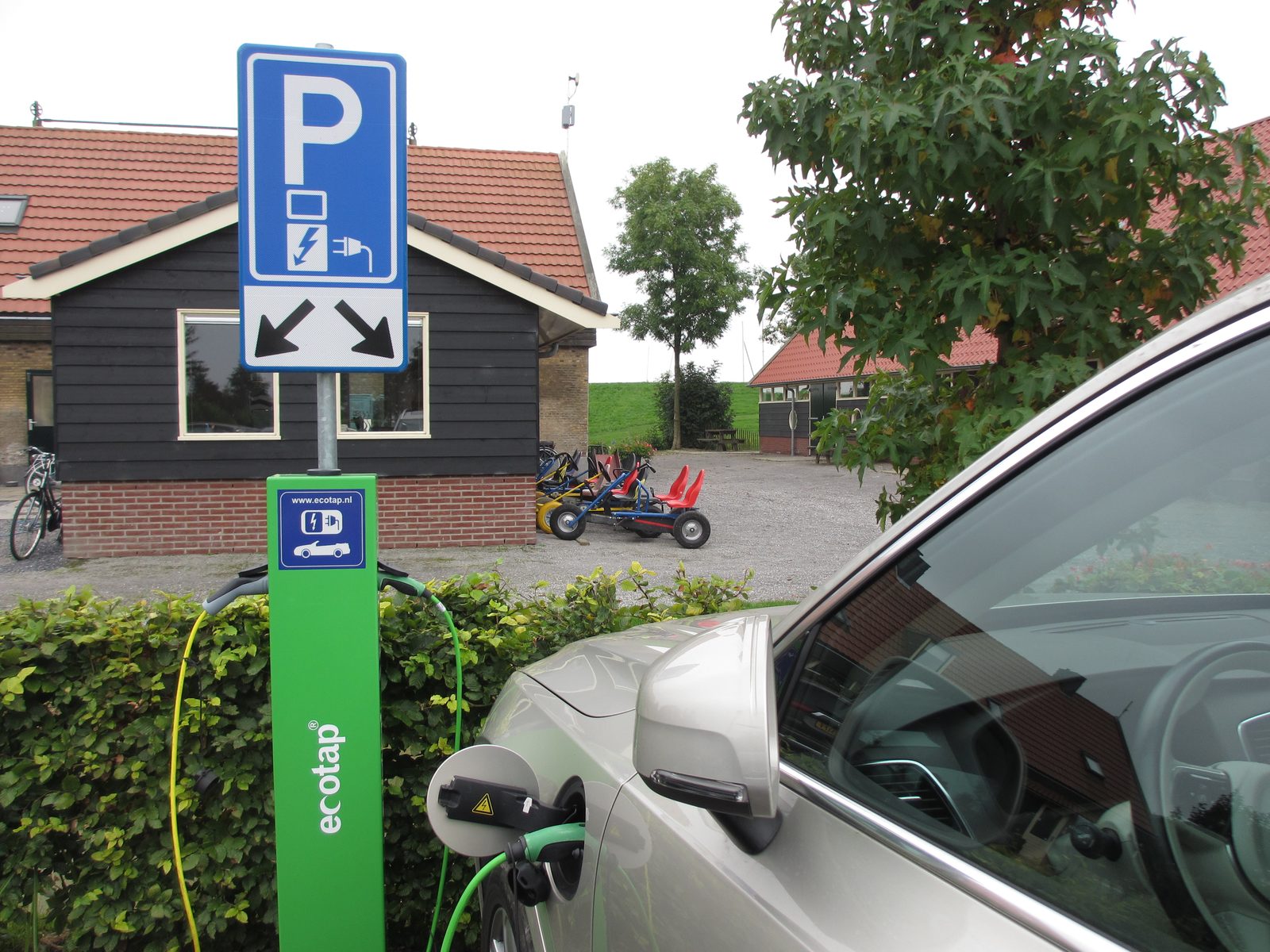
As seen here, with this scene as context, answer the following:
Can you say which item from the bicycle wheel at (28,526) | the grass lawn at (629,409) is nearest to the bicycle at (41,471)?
the bicycle wheel at (28,526)

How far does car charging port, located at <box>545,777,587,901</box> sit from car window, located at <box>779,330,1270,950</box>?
1.88ft

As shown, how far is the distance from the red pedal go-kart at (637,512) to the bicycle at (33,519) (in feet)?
19.6

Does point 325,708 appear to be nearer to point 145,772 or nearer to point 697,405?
point 145,772

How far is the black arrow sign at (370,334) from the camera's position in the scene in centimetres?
272

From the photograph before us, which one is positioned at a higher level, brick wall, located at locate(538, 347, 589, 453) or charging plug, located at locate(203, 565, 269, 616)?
brick wall, located at locate(538, 347, 589, 453)

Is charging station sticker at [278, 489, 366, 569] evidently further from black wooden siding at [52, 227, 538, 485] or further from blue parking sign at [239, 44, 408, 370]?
black wooden siding at [52, 227, 538, 485]

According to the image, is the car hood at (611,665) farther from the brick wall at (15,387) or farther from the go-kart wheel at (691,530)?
the brick wall at (15,387)

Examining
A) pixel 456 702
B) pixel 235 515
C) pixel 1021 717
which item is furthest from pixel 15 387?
pixel 1021 717

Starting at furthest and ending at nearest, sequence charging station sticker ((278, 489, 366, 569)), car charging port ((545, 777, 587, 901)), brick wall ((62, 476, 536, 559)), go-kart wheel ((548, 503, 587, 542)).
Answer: go-kart wheel ((548, 503, 587, 542)) < brick wall ((62, 476, 536, 559)) < charging station sticker ((278, 489, 366, 569)) < car charging port ((545, 777, 587, 901))

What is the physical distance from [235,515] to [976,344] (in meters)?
9.68

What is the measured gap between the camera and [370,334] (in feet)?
8.98

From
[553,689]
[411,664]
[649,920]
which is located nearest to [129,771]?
[411,664]

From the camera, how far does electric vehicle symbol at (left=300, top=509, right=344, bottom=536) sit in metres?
2.58

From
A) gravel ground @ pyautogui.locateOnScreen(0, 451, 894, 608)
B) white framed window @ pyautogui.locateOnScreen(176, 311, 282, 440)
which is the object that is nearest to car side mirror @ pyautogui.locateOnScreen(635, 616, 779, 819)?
gravel ground @ pyautogui.locateOnScreen(0, 451, 894, 608)
